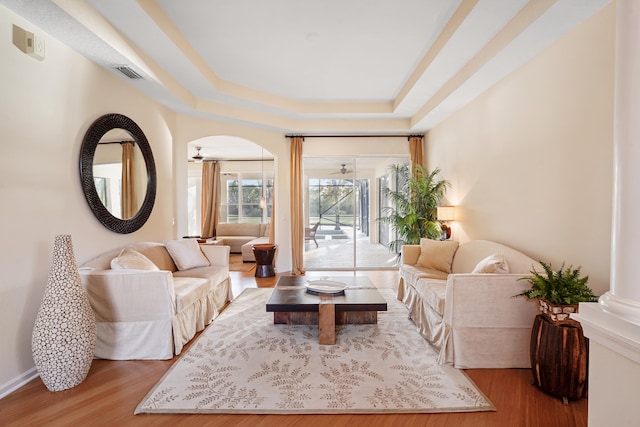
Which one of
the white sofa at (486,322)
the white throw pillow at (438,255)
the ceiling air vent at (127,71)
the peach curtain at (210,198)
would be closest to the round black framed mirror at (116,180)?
the ceiling air vent at (127,71)

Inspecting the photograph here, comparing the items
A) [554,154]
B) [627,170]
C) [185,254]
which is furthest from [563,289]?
[185,254]

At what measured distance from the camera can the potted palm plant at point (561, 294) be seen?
7.02 feet

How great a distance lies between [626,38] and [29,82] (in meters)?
3.67

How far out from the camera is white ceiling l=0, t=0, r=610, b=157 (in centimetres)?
257

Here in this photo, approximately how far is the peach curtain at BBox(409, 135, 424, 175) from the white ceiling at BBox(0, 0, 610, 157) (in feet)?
3.41

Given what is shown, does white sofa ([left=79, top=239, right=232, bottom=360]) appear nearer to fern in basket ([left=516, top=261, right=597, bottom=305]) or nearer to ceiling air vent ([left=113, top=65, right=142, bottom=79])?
ceiling air vent ([left=113, top=65, right=142, bottom=79])

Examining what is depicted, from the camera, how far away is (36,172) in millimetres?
2592

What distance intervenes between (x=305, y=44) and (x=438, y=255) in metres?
2.93

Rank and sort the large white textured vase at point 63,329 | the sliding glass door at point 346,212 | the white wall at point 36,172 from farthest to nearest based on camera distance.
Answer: the sliding glass door at point 346,212
the white wall at point 36,172
the large white textured vase at point 63,329

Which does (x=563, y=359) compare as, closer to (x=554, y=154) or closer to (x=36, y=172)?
(x=554, y=154)

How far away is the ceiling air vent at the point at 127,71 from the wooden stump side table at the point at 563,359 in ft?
13.7

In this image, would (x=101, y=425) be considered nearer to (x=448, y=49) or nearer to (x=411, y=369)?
(x=411, y=369)

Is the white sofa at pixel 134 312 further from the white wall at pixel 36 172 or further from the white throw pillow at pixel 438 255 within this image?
the white throw pillow at pixel 438 255

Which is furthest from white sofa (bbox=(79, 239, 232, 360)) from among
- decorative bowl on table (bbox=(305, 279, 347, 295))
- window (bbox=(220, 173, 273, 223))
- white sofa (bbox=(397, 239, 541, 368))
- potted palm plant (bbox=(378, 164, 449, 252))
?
window (bbox=(220, 173, 273, 223))
